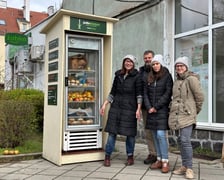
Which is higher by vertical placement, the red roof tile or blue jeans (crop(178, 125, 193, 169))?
the red roof tile

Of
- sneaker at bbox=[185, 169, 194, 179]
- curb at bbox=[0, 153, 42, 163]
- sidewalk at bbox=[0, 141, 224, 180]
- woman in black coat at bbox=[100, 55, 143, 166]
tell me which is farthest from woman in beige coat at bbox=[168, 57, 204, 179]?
curb at bbox=[0, 153, 42, 163]

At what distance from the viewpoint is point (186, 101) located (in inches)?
201

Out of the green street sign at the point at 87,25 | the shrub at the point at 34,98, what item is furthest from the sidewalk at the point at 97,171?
the shrub at the point at 34,98

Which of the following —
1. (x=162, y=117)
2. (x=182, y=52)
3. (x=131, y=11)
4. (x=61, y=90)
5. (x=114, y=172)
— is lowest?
(x=114, y=172)

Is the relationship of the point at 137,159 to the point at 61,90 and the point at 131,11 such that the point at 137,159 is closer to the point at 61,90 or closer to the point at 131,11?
the point at 61,90

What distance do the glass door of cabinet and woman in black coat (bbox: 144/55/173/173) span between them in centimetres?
126

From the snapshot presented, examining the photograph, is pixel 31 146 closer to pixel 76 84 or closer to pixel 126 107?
pixel 76 84

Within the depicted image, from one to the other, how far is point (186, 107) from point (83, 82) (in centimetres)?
224

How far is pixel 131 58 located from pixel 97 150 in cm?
191

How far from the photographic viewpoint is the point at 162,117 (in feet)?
17.7

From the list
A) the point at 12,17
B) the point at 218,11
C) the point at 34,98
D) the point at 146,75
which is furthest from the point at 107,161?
the point at 12,17

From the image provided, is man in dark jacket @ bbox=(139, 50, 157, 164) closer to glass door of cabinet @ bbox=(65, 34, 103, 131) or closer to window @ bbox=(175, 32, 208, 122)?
glass door of cabinet @ bbox=(65, 34, 103, 131)

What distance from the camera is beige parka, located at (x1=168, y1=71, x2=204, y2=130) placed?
16.6 ft

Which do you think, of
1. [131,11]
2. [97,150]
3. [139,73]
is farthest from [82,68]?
[131,11]
